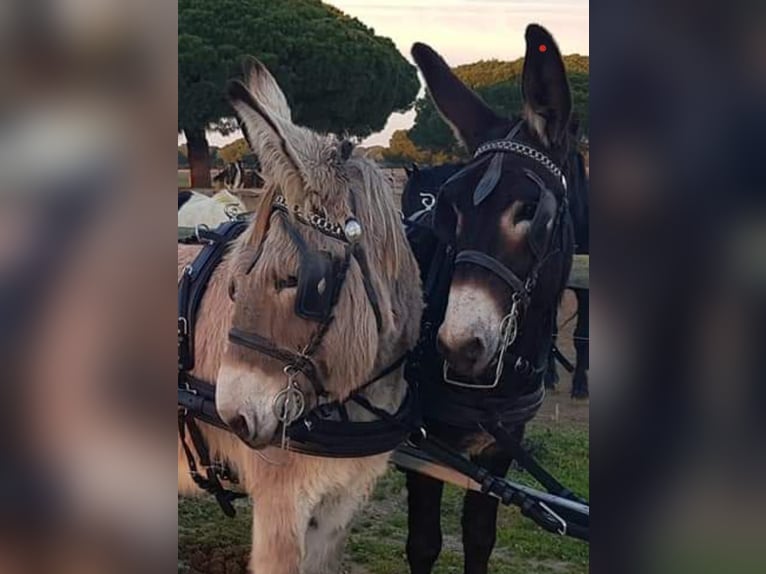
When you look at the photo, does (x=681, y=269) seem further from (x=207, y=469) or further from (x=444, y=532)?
(x=207, y=469)

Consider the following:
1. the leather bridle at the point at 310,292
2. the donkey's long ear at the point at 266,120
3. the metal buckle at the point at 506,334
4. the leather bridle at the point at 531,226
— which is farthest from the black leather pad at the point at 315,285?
the metal buckle at the point at 506,334

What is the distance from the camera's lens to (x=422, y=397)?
288 cm

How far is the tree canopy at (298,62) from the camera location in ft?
9.18

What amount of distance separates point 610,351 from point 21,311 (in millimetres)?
1543

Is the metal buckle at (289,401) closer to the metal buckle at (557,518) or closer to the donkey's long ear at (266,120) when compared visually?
the donkey's long ear at (266,120)

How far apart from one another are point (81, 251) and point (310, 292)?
0.65 m

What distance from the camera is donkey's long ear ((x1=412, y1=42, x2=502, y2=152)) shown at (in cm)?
276

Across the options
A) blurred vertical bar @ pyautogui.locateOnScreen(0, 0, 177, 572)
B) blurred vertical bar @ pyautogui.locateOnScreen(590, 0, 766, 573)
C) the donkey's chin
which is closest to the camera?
blurred vertical bar @ pyautogui.locateOnScreen(590, 0, 766, 573)

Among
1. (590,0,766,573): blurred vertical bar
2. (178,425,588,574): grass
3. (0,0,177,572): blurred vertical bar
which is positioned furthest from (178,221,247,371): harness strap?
(590,0,766,573): blurred vertical bar

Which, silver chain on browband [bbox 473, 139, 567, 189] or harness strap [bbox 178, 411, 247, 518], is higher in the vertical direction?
silver chain on browband [bbox 473, 139, 567, 189]

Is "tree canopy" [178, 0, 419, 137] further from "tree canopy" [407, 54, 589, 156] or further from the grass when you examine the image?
the grass

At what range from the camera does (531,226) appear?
2.73 m

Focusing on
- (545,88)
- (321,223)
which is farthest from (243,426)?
(545,88)

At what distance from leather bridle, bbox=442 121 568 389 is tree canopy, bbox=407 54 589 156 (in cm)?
7
